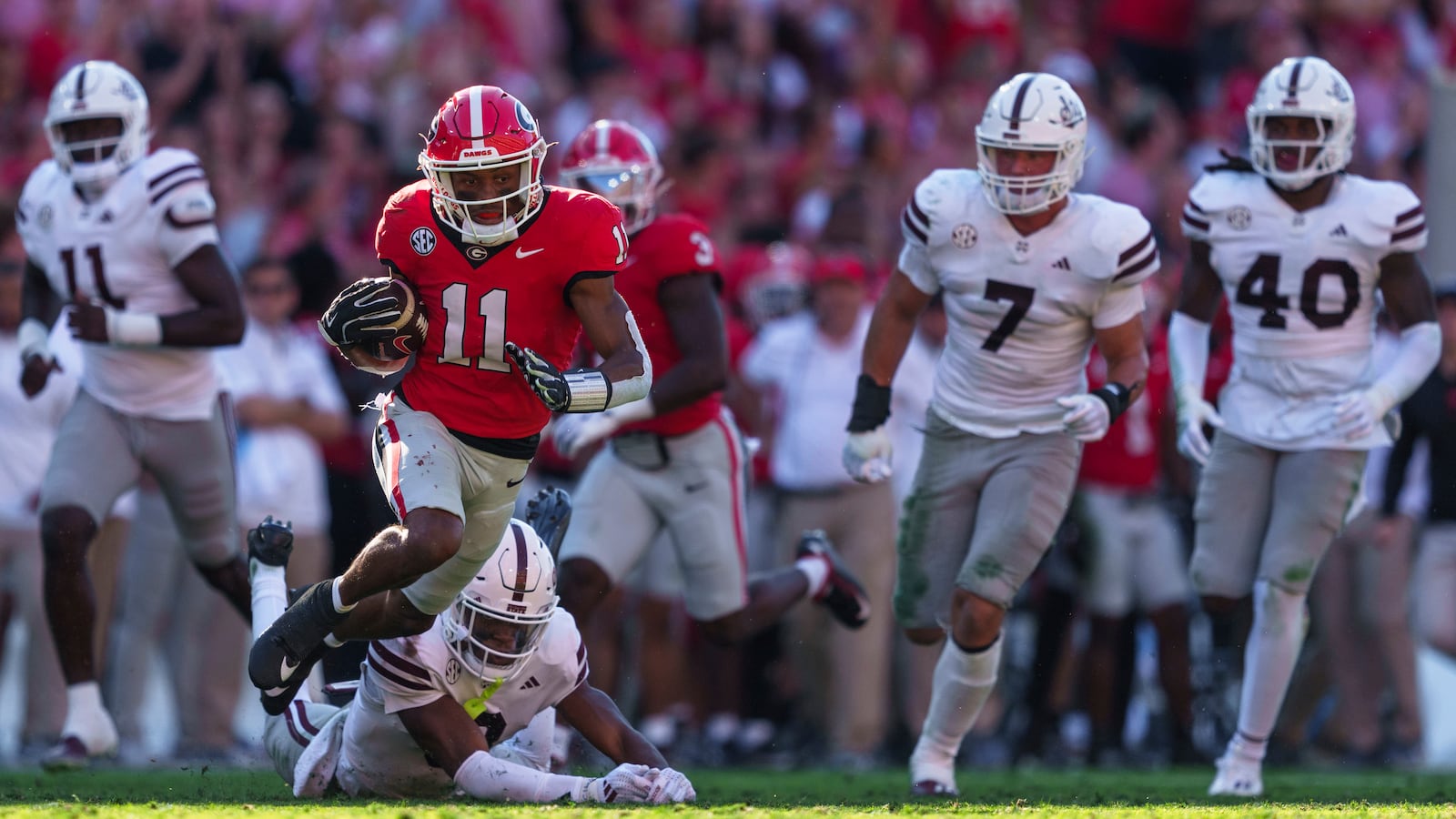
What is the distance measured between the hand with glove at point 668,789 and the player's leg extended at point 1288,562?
2136 mm

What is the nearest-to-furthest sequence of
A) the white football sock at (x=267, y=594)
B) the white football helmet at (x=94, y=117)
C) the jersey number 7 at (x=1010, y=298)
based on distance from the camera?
the white football sock at (x=267, y=594) < the jersey number 7 at (x=1010, y=298) < the white football helmet at (x=94, y=117)

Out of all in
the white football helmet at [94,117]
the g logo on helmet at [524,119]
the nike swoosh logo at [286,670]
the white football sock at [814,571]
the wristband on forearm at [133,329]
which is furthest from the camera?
the white football sock at [814,571]

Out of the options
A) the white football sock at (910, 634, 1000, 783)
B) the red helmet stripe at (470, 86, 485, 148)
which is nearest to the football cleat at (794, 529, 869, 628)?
the white football sock at (910, 634, 1000, 783)

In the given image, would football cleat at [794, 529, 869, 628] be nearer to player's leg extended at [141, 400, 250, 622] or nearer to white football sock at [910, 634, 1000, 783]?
white football sock at [910, 634, 1000, 783]

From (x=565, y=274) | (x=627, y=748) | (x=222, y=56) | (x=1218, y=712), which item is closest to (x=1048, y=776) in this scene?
(x=1218, y=712)

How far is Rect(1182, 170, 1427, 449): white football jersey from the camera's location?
6.79 meters

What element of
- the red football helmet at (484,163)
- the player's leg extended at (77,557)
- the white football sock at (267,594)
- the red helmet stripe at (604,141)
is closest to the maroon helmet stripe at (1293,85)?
the red helmet stripe at (604,141)

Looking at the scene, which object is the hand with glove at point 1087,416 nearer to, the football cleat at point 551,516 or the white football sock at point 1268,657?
the white football sock at point 1268,657

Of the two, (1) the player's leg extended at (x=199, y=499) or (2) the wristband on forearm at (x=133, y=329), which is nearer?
(2) the wristband on forearm at (x=133, y=329)

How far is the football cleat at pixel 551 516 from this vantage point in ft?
21.4

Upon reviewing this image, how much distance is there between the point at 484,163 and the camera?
5.58m

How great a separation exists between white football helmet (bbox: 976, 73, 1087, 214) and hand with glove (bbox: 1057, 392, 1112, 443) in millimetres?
619

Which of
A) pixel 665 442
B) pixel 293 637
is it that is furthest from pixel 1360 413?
pixel 293 637

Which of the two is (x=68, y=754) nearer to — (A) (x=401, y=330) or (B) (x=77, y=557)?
(B) (x=77, y=557)
